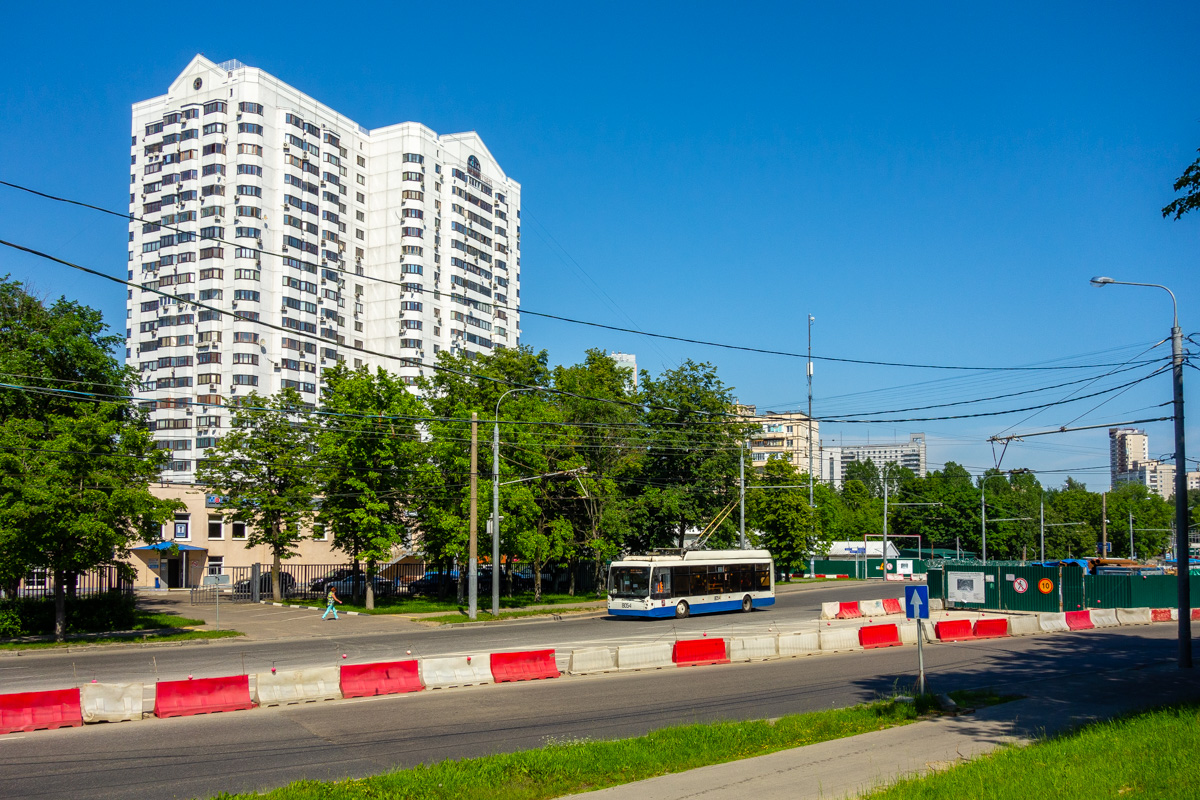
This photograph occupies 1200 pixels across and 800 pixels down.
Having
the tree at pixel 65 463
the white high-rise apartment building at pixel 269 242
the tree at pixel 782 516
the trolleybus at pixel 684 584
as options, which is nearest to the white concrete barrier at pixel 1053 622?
the trolleybus at pixel 684 584

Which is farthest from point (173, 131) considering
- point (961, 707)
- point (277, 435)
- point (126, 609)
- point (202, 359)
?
point (961, 707)

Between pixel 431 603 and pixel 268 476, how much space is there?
1007cm

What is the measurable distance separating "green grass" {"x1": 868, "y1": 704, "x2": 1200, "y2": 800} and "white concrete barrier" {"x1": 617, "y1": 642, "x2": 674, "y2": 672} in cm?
1122

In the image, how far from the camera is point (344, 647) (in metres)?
26.7

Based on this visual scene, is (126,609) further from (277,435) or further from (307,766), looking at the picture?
(307,766)

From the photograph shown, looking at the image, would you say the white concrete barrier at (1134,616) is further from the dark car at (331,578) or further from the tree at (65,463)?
the dark car at (331,578)

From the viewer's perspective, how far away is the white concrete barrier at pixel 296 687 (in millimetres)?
16641

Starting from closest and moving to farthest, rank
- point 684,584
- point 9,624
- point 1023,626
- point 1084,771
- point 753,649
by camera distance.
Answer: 1. point 1084,771
2. point 753,649
3. point 9,624
4. point 1023,626
5. point 684,584

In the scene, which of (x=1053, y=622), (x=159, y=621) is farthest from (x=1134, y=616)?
(x=159, y=621)

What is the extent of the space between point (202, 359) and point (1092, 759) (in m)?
80.4

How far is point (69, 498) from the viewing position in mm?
25359

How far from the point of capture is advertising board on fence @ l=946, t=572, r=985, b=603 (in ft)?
133

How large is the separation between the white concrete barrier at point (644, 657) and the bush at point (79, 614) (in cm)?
1901

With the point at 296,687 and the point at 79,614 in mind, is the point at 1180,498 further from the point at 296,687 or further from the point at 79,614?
the point at 79,614
